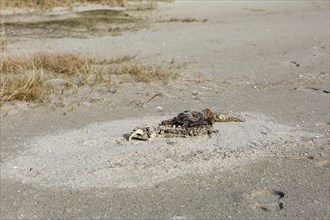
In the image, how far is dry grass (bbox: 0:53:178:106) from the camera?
8109 mm

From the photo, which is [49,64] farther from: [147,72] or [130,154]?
[130,154]

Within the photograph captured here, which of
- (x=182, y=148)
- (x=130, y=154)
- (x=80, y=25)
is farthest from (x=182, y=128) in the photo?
(x=80, y=25)

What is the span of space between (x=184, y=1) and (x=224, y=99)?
13931 millimetres

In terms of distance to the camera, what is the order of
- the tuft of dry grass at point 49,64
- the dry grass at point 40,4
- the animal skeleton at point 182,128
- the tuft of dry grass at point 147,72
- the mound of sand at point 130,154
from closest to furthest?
the mound of sand at point 130,154
the animal skeleton at point 182,128
the tuft of dry grass at point 147,72
the tuft of dry grass at point 49,64
the dry grass at point 40,4

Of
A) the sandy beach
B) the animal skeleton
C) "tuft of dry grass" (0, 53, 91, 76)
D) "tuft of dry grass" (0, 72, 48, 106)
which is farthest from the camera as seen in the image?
"tuft of dry grass" (0, 53, 91, 76)

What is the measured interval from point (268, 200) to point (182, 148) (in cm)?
140

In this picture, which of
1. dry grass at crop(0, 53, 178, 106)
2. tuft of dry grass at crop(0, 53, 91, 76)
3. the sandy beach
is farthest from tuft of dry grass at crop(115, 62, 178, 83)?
tuft of dry grass at crop(0, 53, 91, 76)

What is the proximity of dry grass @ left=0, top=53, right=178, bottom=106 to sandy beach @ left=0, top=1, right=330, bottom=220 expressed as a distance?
0.21 m

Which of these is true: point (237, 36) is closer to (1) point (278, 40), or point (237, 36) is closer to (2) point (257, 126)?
(1) point (278, 40)

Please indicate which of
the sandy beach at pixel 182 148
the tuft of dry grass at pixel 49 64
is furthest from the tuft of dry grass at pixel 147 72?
the tuft of dry grass at pixel 49 64

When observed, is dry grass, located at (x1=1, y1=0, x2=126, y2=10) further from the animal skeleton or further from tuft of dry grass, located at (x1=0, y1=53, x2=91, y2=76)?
the animal skeleton

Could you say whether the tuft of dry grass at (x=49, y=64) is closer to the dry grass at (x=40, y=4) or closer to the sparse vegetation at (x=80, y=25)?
the sparse vegetation at (x=80, y=25)

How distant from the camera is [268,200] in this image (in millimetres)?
4914

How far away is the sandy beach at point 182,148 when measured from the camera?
4.88 metres
